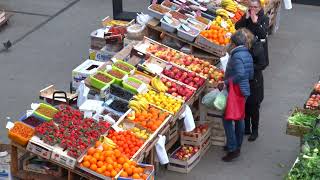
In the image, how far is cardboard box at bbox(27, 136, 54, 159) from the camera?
8.10 meters

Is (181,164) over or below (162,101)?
below

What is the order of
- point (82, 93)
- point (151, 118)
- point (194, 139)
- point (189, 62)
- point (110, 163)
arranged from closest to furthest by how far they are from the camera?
point (110, 163), point (151, 118), point (82, 93), point (194, 139), point (189, 62)

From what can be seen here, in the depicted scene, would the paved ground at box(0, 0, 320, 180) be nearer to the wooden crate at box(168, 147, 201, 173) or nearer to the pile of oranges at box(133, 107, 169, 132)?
the wooden crate at box(168, 147, 201, 173)

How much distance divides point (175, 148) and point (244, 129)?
110 centimetres

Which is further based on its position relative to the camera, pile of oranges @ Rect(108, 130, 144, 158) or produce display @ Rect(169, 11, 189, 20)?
produce display @ Rect(169, 11, 189, 20)

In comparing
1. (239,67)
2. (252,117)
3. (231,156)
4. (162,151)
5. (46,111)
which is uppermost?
(239,67)

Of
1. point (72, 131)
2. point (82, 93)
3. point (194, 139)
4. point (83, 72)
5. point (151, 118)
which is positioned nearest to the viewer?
point (72, 131)

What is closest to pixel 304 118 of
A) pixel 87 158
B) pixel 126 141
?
pixel 126 141

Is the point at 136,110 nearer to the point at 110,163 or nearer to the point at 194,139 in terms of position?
the point at 194,139

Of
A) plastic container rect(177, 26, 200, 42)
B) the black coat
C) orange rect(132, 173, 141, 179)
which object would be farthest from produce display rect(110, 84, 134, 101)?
plastic container rect(177, 26, 200, 42)

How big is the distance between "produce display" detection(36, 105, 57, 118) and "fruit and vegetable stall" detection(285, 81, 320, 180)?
3.02 meters

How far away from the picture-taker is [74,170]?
806 cm

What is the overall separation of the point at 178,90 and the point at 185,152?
87cm

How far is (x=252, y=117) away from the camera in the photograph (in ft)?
32.5
